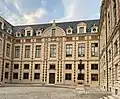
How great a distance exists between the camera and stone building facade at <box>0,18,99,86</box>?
35.6 metres

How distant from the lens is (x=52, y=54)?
125ft

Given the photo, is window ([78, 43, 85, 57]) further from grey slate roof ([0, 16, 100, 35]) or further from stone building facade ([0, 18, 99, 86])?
grey slate roof ([0, 16, 100, 35])

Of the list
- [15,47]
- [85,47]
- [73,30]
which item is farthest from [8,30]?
[85,47]

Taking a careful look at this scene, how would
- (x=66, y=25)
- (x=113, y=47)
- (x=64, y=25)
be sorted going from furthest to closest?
(x=64, y=25), (x=66, y=25), (x=113, y=47)

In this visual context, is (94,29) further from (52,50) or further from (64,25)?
(52,50)

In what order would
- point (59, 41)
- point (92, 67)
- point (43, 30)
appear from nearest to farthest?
point (92, 67), point (59, 41), point (43, 30)

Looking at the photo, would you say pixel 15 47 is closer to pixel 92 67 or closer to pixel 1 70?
pixel 1 70

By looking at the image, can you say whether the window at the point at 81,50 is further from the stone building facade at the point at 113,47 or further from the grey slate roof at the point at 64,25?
the stone building facade at the point at 113,47

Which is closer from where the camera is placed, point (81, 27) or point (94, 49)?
point (94, 49)

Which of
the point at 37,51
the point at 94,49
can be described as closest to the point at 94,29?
the point at 94,49

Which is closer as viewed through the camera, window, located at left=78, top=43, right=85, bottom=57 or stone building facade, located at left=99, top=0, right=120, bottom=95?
stone building facade, located at left=99, top=0, right=120, bottom=95

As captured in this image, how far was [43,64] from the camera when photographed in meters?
38.0

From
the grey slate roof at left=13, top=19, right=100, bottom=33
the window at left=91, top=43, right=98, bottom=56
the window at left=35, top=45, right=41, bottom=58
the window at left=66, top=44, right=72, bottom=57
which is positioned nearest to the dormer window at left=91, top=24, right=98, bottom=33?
the grey slate roof at left=13, top=19, right=100, bottom=33

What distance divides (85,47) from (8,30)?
51.7 feet
